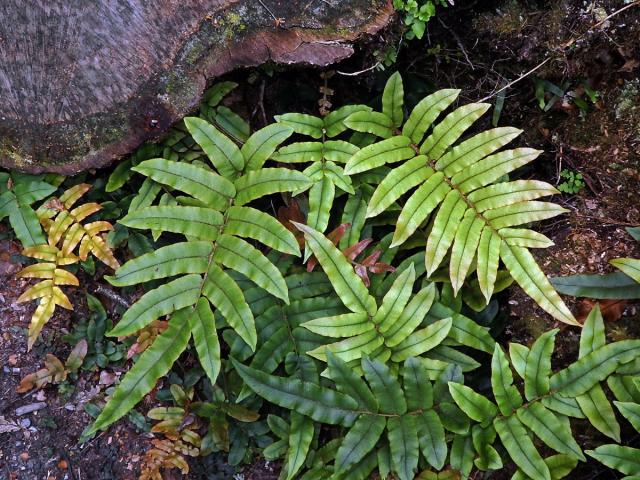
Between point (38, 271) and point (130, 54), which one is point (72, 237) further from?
point (130, 54)

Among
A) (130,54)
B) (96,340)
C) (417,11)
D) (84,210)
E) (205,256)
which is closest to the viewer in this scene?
(130,54)

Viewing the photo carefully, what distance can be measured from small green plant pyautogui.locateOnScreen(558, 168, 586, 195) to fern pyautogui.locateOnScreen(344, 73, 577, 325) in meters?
0.46

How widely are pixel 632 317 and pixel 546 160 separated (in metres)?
1.07

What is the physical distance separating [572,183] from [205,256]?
2225 mm

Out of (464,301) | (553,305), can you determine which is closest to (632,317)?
(553,305)

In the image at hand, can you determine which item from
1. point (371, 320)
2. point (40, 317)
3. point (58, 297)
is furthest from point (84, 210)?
point (371, 320)

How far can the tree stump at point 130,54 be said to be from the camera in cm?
282

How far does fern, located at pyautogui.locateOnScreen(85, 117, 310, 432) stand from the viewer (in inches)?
110

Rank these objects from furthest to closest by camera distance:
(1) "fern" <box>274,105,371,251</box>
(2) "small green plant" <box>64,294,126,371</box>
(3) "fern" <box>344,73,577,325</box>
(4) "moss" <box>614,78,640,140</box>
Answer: (2) "small green plant" <box>64,294,126,371</box>, (4) "moss" <box>614,78,640,140</box>, (1) "fern" <box>274,105,371,251</box>, (3) "fern" <box>344,73,577,325</box>

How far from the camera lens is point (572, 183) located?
3.39 metres

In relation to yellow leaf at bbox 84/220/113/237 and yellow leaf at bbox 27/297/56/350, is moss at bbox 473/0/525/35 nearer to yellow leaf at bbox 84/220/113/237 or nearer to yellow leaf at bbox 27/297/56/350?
yellow leaf at bbox 84/220/113/237

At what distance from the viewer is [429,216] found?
3.40 m

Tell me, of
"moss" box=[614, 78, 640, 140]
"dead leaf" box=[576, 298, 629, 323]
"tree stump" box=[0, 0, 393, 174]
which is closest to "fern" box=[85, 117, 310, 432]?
"tree stump" box=[0, 0, 393, 174]

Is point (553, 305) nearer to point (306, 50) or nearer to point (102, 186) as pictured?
point (306, 50)
